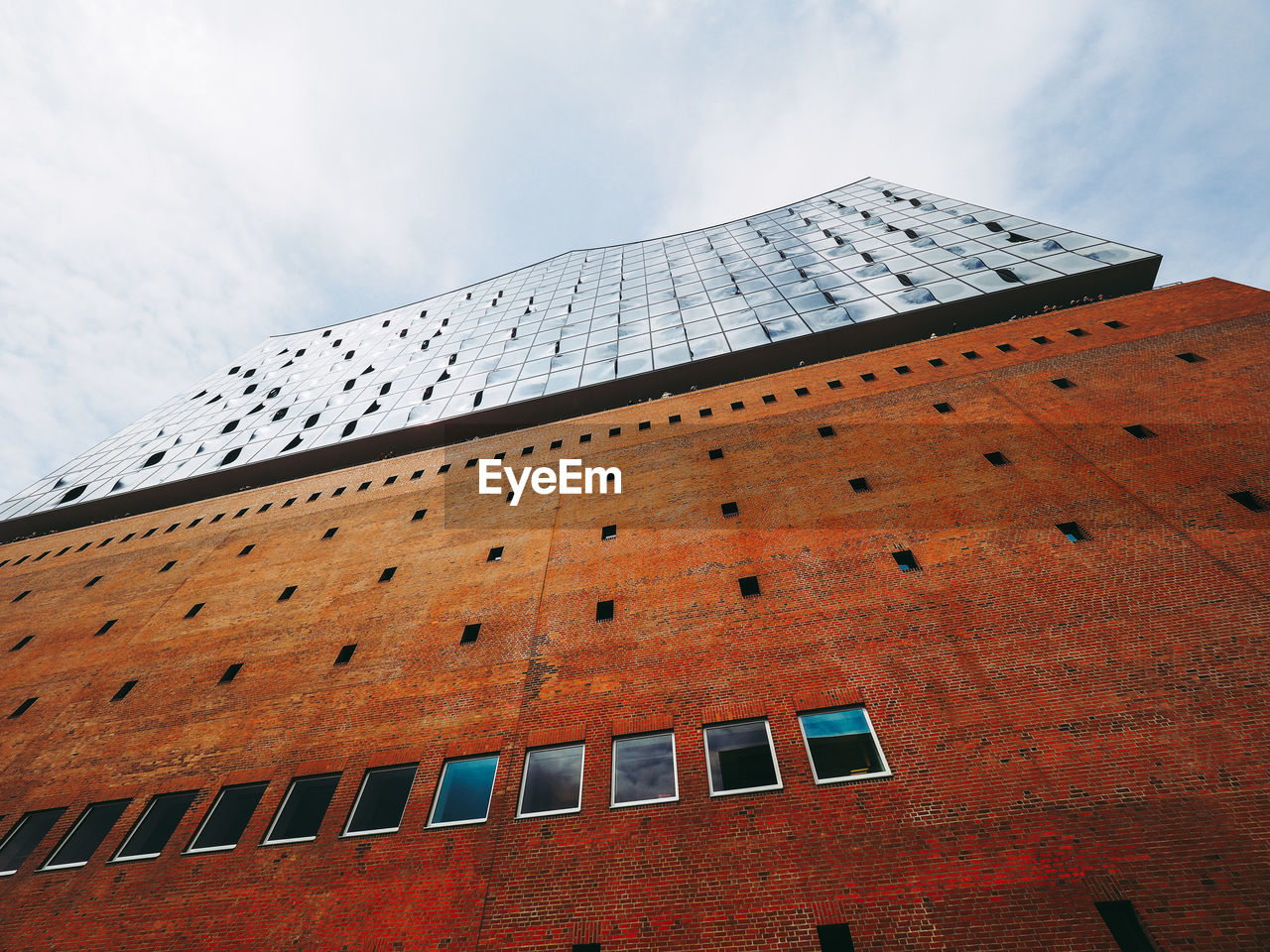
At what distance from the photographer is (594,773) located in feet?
24.7

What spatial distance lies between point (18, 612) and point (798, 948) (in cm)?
2131

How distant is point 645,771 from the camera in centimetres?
745

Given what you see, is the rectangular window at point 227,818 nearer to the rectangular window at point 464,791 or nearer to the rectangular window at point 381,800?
the rectangular window at point 381,800

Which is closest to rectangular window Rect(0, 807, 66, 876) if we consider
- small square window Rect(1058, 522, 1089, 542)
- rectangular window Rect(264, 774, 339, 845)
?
rectangular window Rect(264, 774, 339, 845)

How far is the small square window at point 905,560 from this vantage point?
8.95m

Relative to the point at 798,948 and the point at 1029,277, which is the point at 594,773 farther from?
the point at 1029,277

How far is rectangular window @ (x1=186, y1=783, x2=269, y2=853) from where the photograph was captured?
8094mm

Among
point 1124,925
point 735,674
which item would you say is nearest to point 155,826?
point 735,674


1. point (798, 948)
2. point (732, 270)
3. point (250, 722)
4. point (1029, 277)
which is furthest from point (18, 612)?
point (1029, 277)

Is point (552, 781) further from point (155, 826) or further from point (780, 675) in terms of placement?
point (155, 826)

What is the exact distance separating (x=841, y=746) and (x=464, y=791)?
5327 millimetres

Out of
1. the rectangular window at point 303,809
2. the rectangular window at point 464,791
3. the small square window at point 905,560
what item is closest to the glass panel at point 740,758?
the rectangular window at point 464,791

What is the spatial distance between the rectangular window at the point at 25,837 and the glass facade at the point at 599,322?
13.0m

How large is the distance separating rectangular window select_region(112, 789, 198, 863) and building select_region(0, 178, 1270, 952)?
59mm
